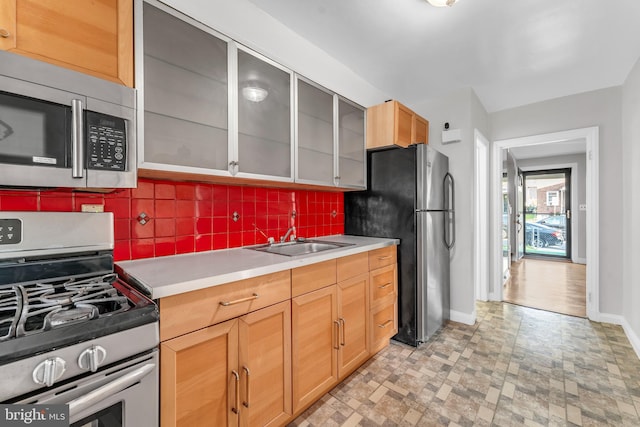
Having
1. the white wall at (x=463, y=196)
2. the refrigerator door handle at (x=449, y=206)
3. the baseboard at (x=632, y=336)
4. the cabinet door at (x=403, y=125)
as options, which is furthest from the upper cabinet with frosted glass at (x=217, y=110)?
the baseboard at (x=632, y=336)

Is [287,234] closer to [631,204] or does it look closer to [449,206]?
[449,206]

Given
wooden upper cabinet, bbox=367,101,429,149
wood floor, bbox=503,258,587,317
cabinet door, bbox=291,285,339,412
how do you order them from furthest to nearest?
1. wood floor, bbox=503,258,587,317
2. wooden upper cabinet, bbox=367,101,429,149
3. cabinet door, bbox=291,285,339,412

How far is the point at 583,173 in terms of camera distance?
5.71 meters

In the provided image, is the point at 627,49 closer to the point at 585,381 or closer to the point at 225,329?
the point at 585,381

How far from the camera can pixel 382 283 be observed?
86.0 inches

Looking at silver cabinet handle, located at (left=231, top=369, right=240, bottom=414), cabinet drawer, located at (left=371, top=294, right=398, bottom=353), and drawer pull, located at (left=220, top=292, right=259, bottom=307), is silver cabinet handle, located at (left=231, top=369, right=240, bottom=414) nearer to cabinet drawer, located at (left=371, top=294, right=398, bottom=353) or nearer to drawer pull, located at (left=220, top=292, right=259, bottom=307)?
drawer pull, located at (left=220, top=292, right=259, bottom=307)

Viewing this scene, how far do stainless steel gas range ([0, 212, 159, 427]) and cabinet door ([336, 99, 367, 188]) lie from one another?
1.69 meters

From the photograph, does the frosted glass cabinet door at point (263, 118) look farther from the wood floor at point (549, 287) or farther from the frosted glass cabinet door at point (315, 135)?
the wood floor at point (549, 287)

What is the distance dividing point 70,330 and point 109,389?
211 millimetres

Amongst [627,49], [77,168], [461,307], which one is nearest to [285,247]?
[77,168]

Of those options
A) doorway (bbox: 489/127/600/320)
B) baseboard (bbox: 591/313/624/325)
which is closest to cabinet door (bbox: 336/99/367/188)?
doorway (bbox: 489/127/600/320)

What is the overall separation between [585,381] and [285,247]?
230 centimetres

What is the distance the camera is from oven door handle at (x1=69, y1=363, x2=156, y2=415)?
719mm

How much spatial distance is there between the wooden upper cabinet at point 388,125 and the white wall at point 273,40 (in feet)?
0.88
